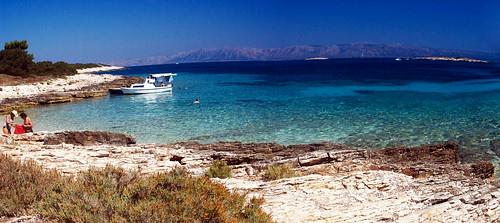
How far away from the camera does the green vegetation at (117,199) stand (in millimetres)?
5531

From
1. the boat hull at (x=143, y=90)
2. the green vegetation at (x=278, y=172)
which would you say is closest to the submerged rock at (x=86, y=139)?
the green vegetation at (x=278, y=172)

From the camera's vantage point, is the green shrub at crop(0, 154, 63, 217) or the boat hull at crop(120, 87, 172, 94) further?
the boat hull at crop(120, 87, 172, 94)

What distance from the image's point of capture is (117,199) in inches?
234

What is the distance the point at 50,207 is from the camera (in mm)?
5863

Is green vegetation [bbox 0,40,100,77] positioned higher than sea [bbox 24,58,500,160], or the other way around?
green vegetation [bbox 0,40,100,77]

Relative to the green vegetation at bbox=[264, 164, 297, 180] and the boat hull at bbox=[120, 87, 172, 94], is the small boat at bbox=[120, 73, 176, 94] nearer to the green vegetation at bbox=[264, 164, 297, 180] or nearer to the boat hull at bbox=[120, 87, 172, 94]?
the boat hull at bbox=[120, 87, 172, 94]

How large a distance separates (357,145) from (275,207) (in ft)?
43.2

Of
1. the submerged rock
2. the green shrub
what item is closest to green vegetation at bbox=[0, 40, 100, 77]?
the submerged rock

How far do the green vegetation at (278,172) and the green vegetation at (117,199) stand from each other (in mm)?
3497

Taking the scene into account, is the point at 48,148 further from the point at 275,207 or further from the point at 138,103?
the point at 138,103

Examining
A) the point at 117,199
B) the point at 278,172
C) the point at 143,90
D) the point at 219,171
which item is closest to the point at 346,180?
the point at 278,172

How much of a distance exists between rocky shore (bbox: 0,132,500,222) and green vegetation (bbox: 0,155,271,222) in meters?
1.87

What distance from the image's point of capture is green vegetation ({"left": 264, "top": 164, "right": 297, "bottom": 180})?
36.0ft

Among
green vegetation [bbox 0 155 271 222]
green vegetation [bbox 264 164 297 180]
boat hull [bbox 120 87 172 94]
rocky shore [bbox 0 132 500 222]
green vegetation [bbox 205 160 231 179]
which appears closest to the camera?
green vegetation [bbox 0 155 271 222]
